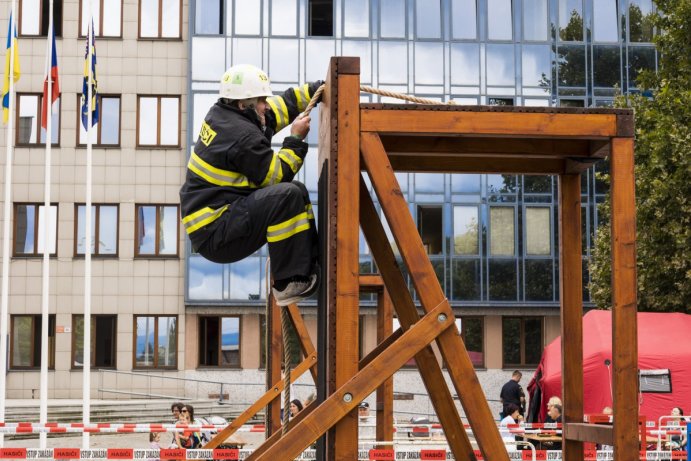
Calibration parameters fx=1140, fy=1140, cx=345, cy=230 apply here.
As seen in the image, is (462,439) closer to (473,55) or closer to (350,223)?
(350,223)

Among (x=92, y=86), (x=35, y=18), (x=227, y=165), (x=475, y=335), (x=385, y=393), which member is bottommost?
(x=385, y=393)

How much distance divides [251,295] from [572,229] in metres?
34.3

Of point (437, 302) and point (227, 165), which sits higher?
point (227, 165)

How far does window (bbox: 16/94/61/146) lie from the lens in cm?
4172

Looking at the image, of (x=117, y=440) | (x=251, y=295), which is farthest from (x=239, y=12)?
(x=117, y=440)

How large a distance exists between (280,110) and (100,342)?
35667mm

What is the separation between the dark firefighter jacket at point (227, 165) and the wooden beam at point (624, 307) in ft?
5.50

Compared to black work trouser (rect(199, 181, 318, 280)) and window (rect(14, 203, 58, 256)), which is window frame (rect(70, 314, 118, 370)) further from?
black work trouser (rect(199, 181, 318, 280))

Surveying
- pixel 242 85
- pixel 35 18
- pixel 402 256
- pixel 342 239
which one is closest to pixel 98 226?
pixel 35 18

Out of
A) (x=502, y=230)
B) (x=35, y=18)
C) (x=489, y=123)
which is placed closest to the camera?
(x=489, y=123)

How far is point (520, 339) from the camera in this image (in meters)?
41.8

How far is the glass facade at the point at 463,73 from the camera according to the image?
40.9 meters

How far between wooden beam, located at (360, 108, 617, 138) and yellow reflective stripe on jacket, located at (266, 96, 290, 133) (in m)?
0.83

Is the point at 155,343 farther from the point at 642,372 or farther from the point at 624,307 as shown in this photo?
the point at 624,307
